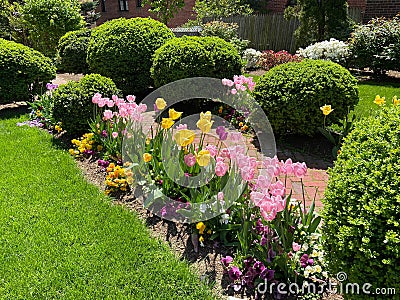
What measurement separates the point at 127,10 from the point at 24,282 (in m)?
24.1

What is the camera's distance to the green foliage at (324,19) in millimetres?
11000

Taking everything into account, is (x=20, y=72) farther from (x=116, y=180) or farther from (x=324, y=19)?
(x=324, y=19)

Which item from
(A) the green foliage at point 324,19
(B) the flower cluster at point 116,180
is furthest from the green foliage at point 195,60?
(A) the green foliage at point 324,19

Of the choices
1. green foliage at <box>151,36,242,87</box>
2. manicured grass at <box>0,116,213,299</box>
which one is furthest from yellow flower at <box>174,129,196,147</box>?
green foliage at <box>151,36,242,87</box>

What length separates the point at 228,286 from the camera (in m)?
2.75

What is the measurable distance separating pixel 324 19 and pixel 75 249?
10.6 metres

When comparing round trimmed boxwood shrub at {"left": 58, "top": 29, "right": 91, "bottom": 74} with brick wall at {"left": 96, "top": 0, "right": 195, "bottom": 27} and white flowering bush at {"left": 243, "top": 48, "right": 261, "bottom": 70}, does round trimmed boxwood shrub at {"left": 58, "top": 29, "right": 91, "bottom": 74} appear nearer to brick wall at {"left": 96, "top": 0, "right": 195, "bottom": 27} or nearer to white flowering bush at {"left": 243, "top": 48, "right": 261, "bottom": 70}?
white flowering bush at {"left": 243, "top": 48, "right": 261, "bottom": 70}

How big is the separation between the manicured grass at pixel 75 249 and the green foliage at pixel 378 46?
310 inches

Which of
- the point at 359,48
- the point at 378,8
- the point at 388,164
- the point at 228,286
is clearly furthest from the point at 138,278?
the point at 378,8

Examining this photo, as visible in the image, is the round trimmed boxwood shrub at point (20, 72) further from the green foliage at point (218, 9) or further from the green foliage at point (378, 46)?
the green foliage at point (218, 9)

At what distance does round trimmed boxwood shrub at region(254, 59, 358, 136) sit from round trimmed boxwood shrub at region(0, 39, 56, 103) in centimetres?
464

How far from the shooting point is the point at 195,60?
6.34 meters

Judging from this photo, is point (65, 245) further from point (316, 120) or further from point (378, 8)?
point (378, 8)

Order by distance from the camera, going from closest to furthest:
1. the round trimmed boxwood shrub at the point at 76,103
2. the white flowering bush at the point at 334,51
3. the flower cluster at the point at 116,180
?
the flower cluster at the point at 116,180 → the round trimmed boxwood shrub at the point at 76,103 → the white flowering bush at the point at 334,51
